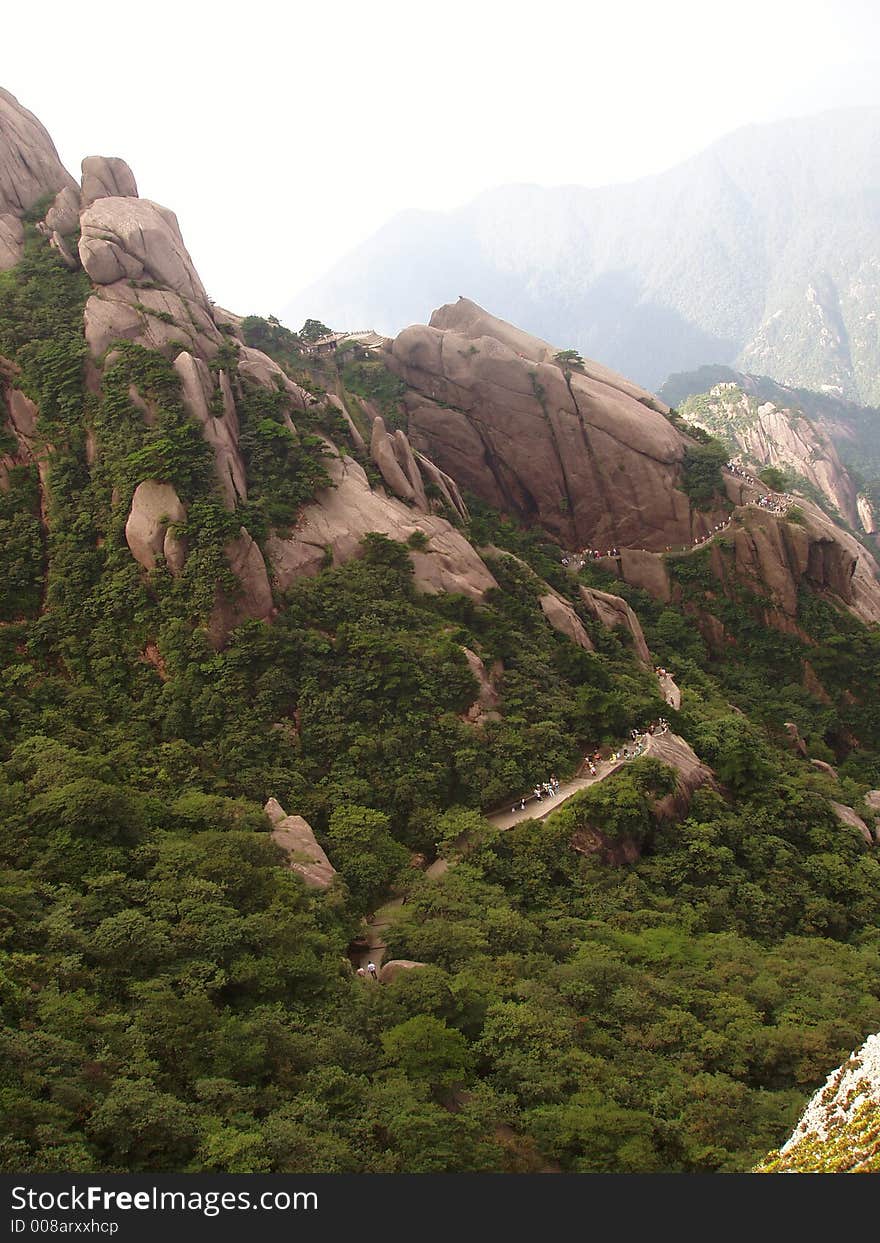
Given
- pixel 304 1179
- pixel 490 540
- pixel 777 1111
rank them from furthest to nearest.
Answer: pixel 490 540 → pixel 777 1111 → pixel 304 1179

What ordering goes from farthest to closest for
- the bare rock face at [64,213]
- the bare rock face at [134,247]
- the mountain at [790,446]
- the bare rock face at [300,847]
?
the mountain at [790,446], the bare rock face at [64,213], the bare rock face at [134,247], the bare rock face at [300,847]

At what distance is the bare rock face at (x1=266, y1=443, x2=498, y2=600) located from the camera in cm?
3145

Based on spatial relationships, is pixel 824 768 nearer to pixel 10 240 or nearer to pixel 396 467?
pixel 396 467

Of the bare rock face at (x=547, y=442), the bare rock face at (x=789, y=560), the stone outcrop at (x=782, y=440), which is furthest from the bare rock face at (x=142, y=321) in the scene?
the stone outcrop at (x=782, y=440)

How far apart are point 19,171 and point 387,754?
28960 millimetres

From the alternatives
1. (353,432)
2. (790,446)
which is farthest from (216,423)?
(790,446)

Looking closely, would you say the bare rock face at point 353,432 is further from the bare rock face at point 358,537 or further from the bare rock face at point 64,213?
the bare rock face at point 64,213

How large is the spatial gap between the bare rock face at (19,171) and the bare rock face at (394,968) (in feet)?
97.0

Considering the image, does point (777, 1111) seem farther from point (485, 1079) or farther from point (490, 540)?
point (490, 540)

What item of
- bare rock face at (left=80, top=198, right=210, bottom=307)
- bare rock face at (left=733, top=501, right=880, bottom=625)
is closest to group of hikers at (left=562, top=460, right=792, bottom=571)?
bare rock face at (left=733, top=501, right=880, bottom=625)

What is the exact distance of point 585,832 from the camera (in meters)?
26.1

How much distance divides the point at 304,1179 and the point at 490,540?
3077 cm

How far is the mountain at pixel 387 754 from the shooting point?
15.2m

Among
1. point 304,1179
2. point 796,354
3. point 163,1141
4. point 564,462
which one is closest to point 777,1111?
point 304,1179
